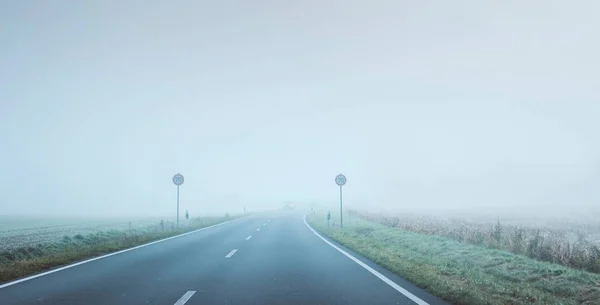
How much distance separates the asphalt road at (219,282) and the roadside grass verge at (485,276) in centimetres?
52

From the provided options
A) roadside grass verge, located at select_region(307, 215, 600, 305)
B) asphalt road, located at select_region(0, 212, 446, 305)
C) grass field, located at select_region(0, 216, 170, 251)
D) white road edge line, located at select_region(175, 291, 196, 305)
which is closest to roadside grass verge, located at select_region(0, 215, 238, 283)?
asphalt road, located at select_region(0, 212, 446, 305)

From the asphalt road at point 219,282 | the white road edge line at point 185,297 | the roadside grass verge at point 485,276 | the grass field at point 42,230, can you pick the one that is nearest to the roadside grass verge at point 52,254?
the asphalt road at point 219,282

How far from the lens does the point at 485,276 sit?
32.0ft

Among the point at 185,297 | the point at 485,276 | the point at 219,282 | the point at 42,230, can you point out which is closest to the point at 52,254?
the point at 219,282

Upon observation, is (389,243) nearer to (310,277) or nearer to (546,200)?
(310,277)

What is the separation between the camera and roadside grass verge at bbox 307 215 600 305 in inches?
296

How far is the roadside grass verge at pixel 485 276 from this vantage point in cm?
752

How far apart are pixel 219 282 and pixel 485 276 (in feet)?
21.0

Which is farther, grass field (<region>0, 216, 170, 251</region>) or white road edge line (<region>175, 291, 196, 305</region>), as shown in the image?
grass field (<region>0, 216, 170, 251</region>)

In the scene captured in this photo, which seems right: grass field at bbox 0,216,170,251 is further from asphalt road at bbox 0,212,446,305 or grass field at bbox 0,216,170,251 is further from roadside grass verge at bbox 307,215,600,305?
roadside grass verge at bbox 307,215,600,305

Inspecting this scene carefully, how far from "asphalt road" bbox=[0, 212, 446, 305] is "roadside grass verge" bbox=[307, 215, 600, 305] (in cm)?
52

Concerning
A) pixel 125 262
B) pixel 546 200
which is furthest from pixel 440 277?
pixel 546 200

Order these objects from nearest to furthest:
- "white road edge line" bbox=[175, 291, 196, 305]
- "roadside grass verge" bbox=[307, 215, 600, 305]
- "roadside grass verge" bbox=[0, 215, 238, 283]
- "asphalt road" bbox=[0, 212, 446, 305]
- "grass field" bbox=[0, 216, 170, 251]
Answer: "white road edge line" bbox=[175, 291, 196, 305] < "roadside grass verge" bbox=[307, 215, 600, 305] < "asphalt road" bbox=[0, 212, 446, 305] < "roadside grass verge" bbox=[0, 215, 238, 283] < "grass field" bbox=[0, 216, 170, 251]

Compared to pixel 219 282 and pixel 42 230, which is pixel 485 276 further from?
pixel 42 230
